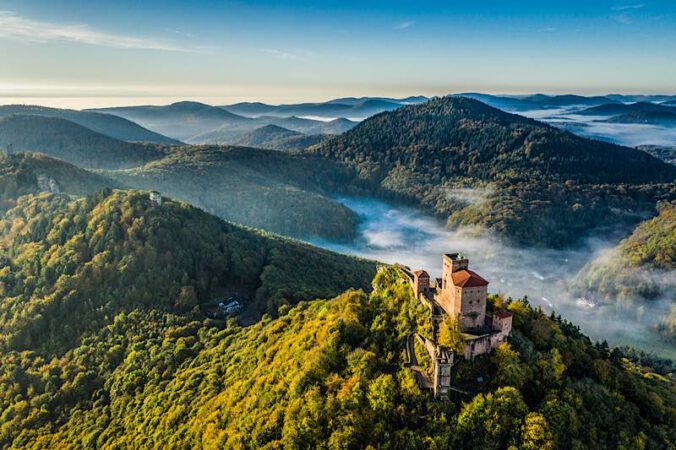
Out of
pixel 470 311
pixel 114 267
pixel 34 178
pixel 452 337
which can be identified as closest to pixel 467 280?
pixel 470 311

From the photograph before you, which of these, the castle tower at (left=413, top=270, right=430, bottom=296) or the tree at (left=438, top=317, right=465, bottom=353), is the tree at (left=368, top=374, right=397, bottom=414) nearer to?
the tree at (left=438, top=317, right=465, bottom=353)

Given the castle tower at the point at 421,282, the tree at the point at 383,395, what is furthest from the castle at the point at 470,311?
the tree at the point at 383,395

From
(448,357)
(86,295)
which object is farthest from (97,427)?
(448,357)

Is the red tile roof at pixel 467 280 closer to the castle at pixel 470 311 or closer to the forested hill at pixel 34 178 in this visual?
the castle at pixel 470 311

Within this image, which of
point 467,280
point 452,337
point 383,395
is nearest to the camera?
point 383,395

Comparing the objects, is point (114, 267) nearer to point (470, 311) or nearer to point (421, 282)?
point (421, 282)

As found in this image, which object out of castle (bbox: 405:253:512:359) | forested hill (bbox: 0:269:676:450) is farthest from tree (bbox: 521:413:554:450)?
castle (bbox: 405:253:512:359)

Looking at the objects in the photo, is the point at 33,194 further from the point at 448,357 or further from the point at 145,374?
the point at 448,357
